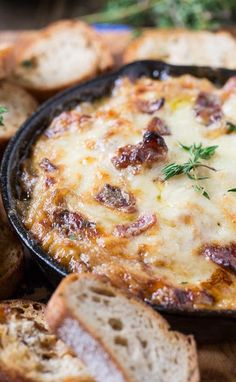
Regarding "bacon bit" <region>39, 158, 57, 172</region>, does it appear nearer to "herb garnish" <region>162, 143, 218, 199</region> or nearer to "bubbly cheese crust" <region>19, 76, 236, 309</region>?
"bubbly cheese crust" <region>19, 76, 236, 309</region>

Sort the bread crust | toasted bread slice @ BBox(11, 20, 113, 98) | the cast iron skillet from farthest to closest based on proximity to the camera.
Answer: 1. toasted bread slice @ BBox(11, 20, 113, 98)
2. the bread crust
3. the cast iron skillet

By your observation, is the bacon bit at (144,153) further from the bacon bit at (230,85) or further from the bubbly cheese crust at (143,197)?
the bacon bit at (230,85)

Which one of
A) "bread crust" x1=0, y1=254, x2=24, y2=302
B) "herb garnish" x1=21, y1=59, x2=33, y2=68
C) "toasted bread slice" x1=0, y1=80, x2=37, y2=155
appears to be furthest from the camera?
"herb garnish" x1=21, y1=59, x2=33, y2=68

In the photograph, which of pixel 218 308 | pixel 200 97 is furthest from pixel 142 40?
pixel 218 308

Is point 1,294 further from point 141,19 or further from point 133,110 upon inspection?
point 141,19

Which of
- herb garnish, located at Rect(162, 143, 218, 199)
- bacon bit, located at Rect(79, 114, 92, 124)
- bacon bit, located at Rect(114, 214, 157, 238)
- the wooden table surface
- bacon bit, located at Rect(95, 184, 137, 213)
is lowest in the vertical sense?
the wooden table surface

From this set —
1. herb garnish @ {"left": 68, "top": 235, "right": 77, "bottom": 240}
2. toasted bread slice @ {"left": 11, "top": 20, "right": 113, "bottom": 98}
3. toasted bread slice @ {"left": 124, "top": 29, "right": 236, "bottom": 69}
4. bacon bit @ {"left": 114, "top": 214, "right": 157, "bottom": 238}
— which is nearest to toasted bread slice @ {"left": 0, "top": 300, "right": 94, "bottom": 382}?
herb garnish @ {"left": 68, "top": 235, "right": 77, "bottom": 240}
